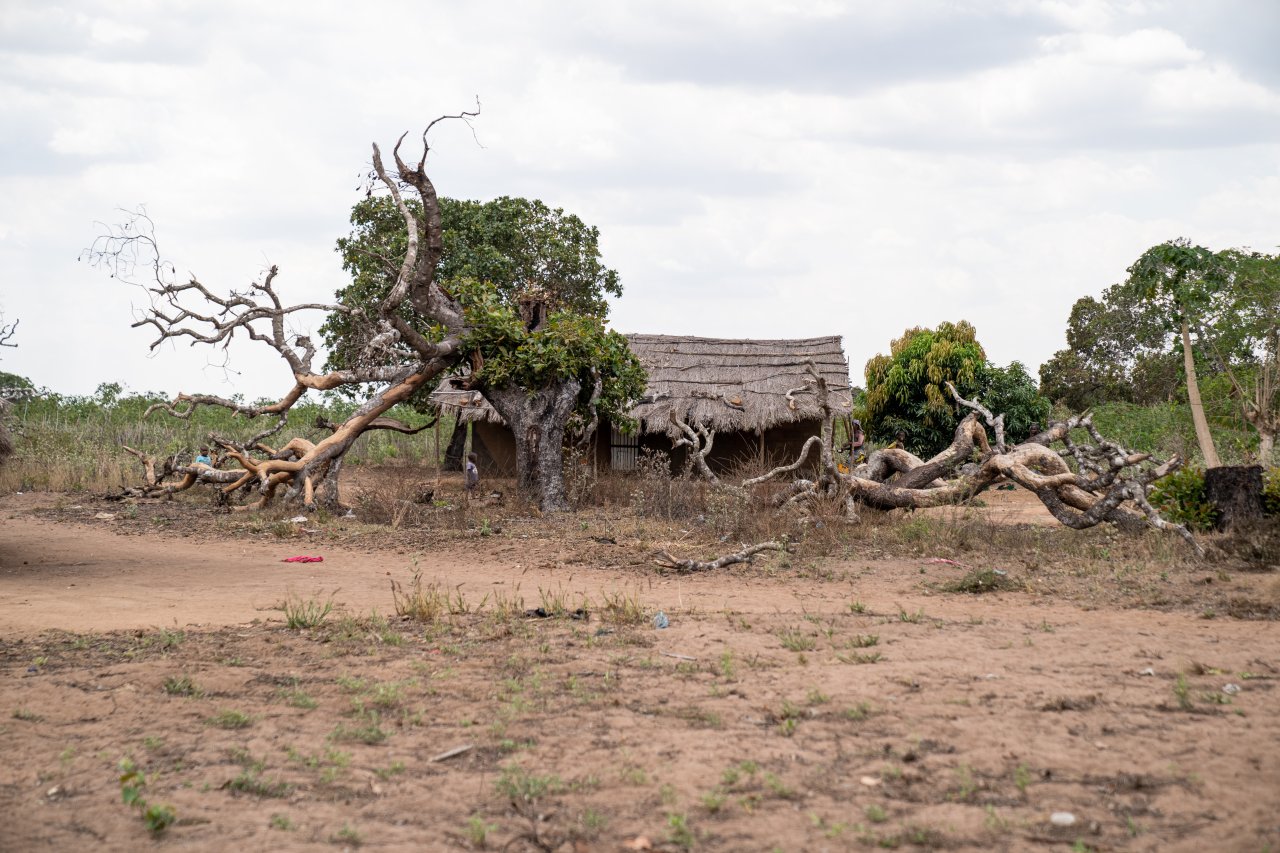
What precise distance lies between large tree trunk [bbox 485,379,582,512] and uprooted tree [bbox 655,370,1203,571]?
319cm

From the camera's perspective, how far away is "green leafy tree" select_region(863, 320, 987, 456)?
67.8 ft

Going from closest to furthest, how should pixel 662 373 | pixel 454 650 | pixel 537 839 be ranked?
1. pixel 537 839
2. pixel 454 650
3. pixel 662 373

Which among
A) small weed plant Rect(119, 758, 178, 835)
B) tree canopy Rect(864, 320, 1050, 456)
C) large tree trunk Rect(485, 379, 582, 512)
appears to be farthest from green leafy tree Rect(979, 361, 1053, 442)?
small weed plant Rect(119, 758, 178, 835)

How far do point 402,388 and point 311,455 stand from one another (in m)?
1.62

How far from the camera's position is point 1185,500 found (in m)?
10.7

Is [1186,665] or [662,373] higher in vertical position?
[662,373]

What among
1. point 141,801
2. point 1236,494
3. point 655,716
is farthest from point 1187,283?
point 141,801

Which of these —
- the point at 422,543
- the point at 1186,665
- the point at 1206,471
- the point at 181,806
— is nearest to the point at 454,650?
the point at 181,806

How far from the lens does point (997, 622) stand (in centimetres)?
699

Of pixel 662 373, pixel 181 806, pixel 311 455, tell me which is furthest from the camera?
pixel 662 373

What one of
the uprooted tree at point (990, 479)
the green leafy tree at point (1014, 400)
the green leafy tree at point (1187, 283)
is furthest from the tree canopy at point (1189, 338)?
the uprooted tree at point (990, 479)

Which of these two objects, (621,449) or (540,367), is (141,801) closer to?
(540,367)

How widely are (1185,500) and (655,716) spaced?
26.0 ft

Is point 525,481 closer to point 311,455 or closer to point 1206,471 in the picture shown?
point 311,455
